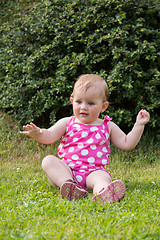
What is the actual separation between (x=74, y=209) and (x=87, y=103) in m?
1.21

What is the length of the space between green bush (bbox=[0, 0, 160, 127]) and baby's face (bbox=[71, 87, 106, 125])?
1222 millimetres

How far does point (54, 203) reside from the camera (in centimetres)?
283

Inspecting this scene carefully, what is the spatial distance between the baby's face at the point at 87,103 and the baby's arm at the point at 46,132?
232 mm

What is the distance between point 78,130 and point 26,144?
1.98 metres

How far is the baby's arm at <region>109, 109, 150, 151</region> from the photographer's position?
348cm

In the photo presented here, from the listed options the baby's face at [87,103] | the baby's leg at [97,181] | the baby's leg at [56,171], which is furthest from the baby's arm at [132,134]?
the baby's leg at [56,171]

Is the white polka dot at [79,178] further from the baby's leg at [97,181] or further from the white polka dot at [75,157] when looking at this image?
the white polka dot at [75,157]

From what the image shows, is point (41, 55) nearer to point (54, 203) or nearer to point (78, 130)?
point (78, 130)

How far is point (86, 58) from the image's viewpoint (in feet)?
16.2

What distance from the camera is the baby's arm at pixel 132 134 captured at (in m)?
3.48

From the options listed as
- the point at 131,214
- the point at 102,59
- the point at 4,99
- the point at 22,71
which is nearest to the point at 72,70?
the point at 102,59

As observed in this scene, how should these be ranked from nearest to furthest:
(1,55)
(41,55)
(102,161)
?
(102,161) < (41,55) < (1,55)

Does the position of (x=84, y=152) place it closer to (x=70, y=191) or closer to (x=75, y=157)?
(x=75, y=157)

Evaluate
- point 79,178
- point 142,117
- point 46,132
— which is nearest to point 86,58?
point 142,117
